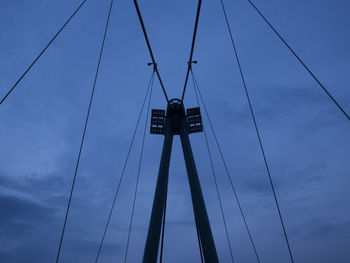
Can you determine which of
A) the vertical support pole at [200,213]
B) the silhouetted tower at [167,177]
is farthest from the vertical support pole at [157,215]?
the vertical support pole at [200,213]

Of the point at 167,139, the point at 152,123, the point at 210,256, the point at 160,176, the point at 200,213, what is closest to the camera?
the point at 210,256

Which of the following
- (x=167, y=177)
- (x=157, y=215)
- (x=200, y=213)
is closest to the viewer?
(x=200, y=213)

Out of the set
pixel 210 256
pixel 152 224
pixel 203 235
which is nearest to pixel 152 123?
pixel 152 224

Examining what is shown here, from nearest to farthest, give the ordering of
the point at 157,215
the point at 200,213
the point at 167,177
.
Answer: the point at 200,213 → the point at 157,215 → the point at 167,177

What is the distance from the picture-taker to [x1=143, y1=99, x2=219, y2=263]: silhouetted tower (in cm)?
1355

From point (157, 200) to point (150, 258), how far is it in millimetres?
3328

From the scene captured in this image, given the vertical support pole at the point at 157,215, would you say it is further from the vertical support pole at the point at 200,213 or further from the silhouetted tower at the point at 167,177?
the vertical support pole at the point at 200,213

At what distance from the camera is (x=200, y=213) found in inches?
563

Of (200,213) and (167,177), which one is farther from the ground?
(167,177)

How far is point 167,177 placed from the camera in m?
15.8

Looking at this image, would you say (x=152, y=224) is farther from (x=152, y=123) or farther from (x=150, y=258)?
(x=152, y=123)

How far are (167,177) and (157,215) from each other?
8.44 feet

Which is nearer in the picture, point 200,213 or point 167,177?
point 200,213

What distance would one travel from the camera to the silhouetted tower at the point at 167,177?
13547mm
